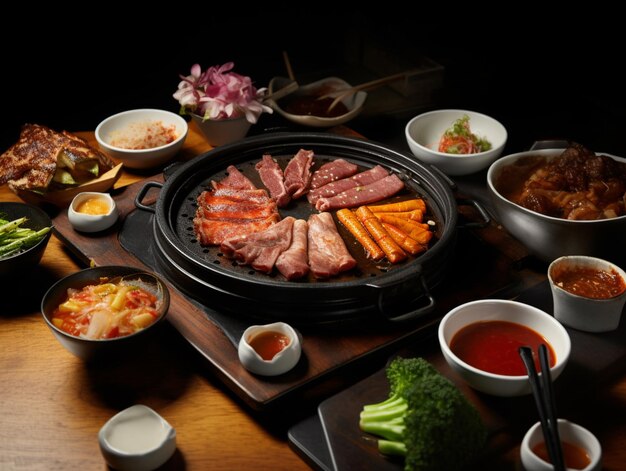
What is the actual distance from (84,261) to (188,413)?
1221 mm

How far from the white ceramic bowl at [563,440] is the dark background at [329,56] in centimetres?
343

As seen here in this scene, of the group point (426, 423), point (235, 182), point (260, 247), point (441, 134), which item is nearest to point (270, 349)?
point (260, 247)

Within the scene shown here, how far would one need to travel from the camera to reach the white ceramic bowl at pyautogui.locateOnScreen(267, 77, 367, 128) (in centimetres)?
505

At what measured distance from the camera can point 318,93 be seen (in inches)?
215

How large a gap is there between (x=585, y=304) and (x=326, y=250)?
1204 mm

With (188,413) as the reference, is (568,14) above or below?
above

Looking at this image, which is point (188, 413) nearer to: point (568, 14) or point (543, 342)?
point (543, 342)

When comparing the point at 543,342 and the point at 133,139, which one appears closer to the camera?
the point at 543,342

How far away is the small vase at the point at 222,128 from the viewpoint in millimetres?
4914

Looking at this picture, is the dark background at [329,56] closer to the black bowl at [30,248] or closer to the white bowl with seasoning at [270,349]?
the black bowl at [30,248]

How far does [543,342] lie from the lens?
3148 millimetres

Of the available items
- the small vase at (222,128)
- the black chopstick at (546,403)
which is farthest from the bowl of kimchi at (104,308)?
the small vase at (222,128)

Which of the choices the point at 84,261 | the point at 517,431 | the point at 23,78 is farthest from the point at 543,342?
the point at 23,78

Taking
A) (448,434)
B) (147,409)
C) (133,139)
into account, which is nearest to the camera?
(448,434)
